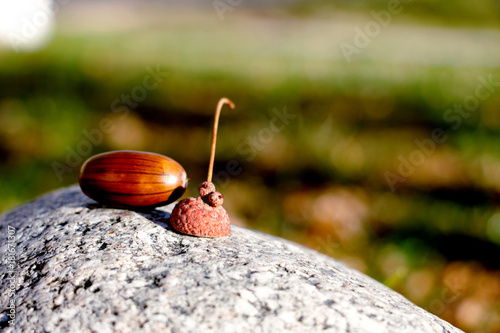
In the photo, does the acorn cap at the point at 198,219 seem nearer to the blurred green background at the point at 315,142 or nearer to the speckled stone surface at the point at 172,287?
the speckled stone surface at the point at 172,287

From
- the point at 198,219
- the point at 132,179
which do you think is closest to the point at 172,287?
the point at 198,219

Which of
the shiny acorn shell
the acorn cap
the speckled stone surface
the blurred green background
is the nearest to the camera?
the speckled stone surface

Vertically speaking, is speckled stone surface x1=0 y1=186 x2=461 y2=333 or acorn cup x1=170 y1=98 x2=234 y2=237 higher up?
acorn cup x1=170 y1=98 x2=234 y2=237

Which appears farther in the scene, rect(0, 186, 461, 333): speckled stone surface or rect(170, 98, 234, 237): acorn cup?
rect(170, 98, 234, 237): acorn cup

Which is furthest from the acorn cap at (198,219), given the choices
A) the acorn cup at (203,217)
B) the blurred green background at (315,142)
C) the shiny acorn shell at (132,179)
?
the blurred green background at (315,142)

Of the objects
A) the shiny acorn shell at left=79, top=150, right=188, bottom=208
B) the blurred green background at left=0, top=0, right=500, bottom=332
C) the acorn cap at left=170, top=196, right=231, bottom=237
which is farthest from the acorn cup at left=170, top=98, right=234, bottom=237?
the blurred green background at left=0, top=0, right=500, bottom=332

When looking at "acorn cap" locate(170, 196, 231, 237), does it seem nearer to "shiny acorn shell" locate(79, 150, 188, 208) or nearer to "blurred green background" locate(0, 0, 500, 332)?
"shiny acorn shell" locate(79, 150, 188, 208)
